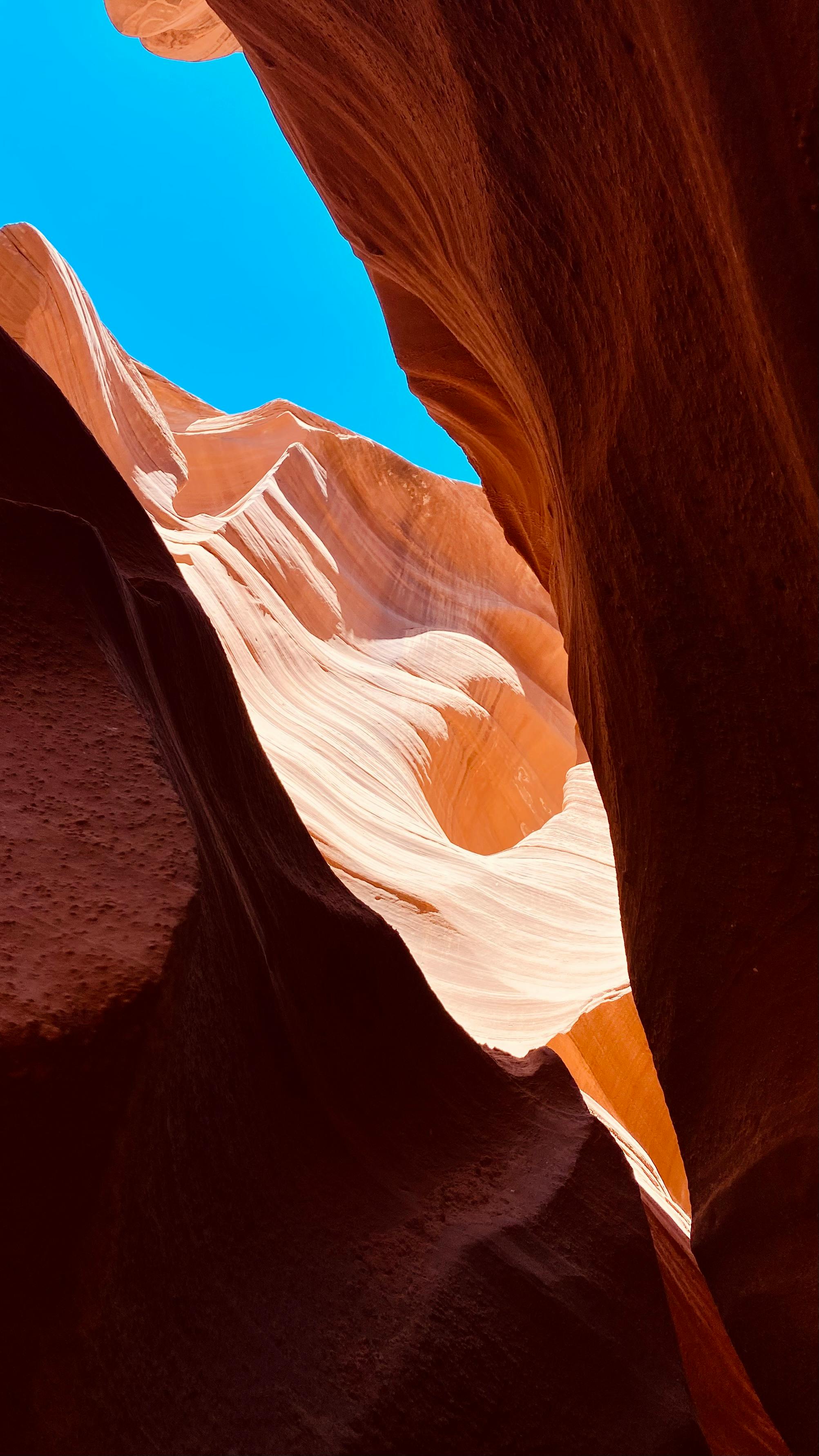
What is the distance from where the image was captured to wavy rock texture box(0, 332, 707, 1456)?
133 cm

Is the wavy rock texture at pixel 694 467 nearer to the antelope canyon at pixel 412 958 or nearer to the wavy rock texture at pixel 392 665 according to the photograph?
the antelope canyon at pixel 412 958

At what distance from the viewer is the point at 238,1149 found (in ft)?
5.64

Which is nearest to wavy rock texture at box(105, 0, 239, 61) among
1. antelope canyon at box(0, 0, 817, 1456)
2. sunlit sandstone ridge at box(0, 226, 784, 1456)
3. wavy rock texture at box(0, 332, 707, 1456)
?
sunlit sandstone ridge at box(0, 226, 784, 1456)

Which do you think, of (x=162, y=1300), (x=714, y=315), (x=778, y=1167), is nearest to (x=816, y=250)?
(x=714, y=315)

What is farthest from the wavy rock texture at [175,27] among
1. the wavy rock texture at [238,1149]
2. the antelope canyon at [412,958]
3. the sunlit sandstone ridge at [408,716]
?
the wavy rock texture at [238,1149]

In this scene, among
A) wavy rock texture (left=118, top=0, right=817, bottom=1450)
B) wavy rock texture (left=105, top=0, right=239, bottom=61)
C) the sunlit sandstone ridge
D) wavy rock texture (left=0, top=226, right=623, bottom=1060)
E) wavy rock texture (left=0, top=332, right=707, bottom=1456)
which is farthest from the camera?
wavy rock texture (left=105, top=0, right=239, bottom=61)

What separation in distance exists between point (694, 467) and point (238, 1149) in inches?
57.6

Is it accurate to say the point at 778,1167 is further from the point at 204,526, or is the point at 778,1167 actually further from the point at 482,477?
the point at 204,526

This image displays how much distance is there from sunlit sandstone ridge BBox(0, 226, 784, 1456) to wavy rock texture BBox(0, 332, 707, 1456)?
107 mm

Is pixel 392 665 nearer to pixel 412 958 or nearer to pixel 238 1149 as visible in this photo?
pixel 412 958

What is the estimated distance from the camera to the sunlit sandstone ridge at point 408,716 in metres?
4.60

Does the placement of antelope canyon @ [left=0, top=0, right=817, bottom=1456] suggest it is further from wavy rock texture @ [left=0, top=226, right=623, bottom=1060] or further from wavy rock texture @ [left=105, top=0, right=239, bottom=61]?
wavy rock texture @ [left=105, top=0, right=239, bottom=61]

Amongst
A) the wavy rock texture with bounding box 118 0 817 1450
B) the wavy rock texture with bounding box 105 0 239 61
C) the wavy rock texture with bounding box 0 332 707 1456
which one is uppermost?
the wavy rock texture with bounding box 105 0 239 61

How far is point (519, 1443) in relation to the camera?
1.67m
